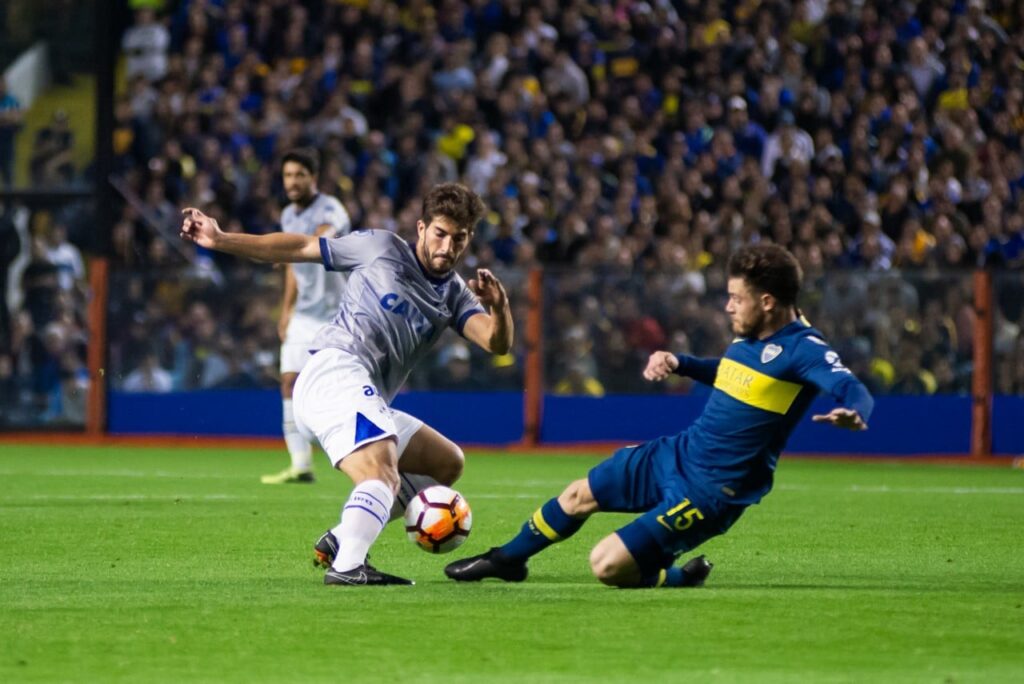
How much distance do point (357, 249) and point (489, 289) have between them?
2.77 feet

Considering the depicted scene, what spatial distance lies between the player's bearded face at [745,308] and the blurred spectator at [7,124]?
492 inches

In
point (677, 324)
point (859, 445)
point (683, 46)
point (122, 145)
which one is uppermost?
point (683, 46)

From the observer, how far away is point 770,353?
23.6ft

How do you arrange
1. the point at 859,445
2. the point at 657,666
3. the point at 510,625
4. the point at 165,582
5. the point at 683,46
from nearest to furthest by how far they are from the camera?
the point at 657,666 → the point at 510,625 → the point at 165,582 → the point at 859,445 → the point at 683,46

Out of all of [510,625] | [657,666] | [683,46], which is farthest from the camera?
[683,46]

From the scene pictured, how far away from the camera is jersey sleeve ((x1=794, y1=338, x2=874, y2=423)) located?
21.4ft

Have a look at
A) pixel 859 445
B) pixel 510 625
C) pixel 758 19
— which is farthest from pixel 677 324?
pixel 510 625

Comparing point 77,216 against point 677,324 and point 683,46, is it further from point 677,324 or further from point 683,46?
point 683,46

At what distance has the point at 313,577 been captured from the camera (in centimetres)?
770

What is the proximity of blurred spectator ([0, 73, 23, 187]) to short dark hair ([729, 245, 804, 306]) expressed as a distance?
12552 millimetres

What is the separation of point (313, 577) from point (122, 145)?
1338cm

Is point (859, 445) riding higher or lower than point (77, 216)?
lower

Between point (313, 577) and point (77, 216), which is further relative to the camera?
point (77, 216)

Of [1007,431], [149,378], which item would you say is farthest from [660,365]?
[149,378]
